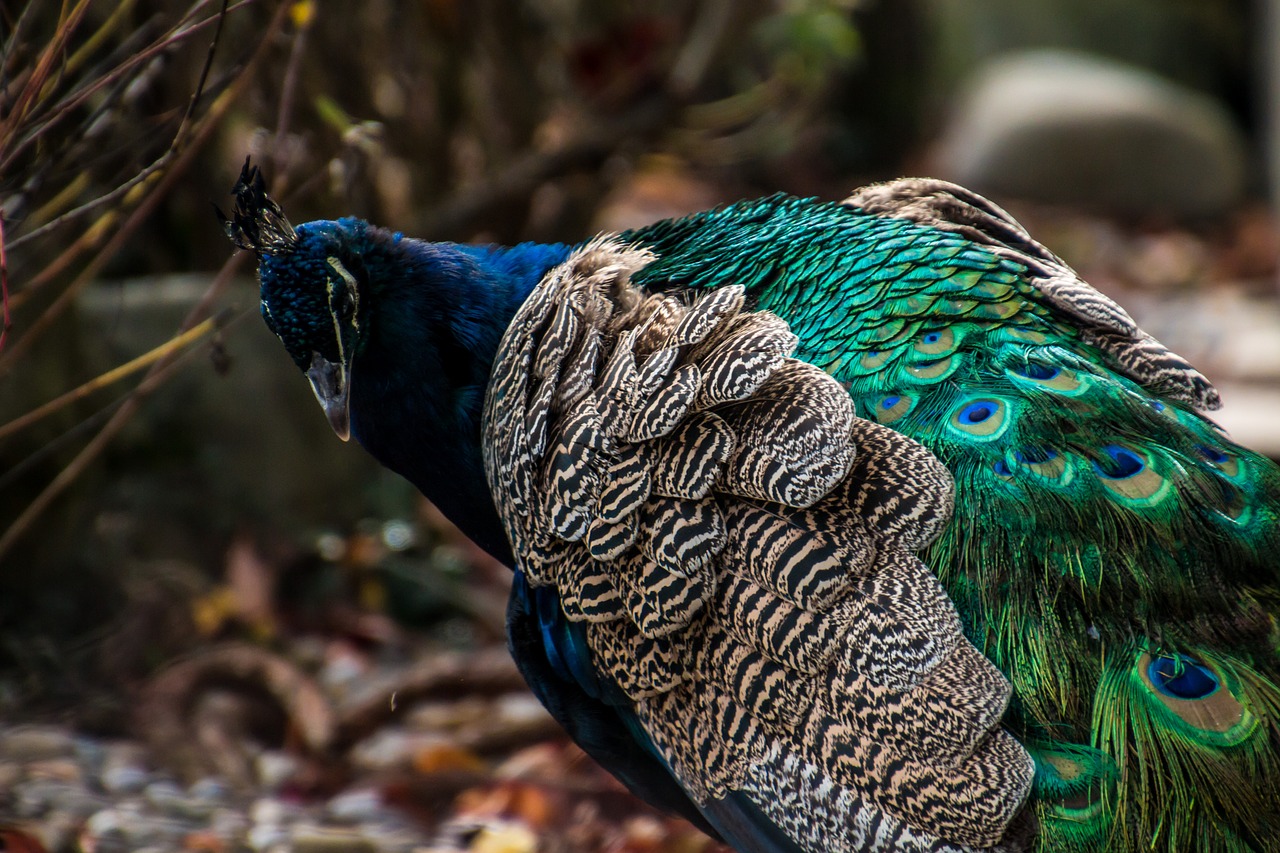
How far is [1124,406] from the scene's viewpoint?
93.6 inches

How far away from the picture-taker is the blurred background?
3168 mm

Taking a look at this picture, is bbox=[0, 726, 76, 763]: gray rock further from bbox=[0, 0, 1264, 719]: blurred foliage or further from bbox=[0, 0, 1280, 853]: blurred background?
bbox=[0, 0, 1264, 719]: blurred foliage

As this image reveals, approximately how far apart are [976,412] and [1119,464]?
26 centimetres

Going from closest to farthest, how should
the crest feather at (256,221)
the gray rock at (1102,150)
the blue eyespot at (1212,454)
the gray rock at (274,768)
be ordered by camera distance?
1. the blue eyespot at (1212,454)
2. the crest feather at (256,221)
3. the gray rock at (274,768)
4. the gray rock at (1102,150)

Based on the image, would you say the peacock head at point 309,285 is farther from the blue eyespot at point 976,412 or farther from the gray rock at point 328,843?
the blue eyespot at point 976,412

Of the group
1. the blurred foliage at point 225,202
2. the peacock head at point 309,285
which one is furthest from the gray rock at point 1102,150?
the peacock head at point 309,285

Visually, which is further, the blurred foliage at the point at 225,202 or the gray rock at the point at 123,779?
the gray rock at the point at 123,779

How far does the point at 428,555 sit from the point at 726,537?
104 inches

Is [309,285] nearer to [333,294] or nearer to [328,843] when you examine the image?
[333,294]

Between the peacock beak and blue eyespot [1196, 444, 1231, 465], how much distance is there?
1650 mm

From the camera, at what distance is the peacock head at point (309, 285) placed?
105 inches

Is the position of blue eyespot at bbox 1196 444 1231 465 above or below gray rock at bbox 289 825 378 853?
above

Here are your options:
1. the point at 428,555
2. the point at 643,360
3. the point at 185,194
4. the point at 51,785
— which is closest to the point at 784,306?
the point at 643,360

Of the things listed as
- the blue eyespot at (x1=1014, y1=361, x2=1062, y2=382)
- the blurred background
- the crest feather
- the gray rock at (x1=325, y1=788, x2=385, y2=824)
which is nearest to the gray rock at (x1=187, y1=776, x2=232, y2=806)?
the blurred background
